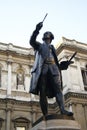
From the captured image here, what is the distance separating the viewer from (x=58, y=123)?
4285 mm

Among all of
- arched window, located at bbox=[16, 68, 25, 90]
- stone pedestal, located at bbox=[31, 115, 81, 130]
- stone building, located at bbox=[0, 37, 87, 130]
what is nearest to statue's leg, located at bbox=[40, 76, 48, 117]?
stone pedestal, located at bbox=[31, 115, 81, 130]

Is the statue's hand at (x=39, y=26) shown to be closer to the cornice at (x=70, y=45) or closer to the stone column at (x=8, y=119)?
the stone column at (x=8, y=119)

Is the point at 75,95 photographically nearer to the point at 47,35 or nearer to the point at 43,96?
the point at 47,35

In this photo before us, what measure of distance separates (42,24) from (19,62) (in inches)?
626

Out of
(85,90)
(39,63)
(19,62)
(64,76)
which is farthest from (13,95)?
(39,63)

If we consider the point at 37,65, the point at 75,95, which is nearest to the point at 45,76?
the point at 37,65

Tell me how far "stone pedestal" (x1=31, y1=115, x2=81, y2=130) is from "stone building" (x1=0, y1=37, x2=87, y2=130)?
1299cm

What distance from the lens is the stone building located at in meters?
17.7

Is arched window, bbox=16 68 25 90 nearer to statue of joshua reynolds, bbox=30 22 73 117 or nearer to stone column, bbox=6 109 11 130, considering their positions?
stone column, bbox=6 109 11 130

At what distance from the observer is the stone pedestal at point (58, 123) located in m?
4.23

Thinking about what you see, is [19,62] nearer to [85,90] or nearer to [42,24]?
[85,90]

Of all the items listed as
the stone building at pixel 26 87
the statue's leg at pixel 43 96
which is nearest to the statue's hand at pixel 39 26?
the statue's leg at pixel 43 96

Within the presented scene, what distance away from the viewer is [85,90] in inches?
760

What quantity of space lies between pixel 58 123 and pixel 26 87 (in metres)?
15.9
